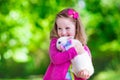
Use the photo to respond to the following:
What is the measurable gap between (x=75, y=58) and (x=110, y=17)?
4444 millimetres

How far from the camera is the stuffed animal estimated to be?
2.95 m

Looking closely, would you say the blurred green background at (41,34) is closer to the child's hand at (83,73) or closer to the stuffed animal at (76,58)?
the stuffed animal at (76,58)

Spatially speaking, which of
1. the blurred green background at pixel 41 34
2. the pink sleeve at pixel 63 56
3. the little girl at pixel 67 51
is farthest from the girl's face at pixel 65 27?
the blurred green background at pixel 41 34

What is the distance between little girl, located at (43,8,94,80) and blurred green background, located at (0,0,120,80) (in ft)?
12.5

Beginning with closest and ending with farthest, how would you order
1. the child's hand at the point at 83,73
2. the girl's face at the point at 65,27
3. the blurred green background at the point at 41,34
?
the child's hand at the point at 83,73
the girl's face at the point at 65,27
the blurred green background at the point at 41,34

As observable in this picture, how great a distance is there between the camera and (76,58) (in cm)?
296

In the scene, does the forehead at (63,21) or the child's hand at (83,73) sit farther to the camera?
the forehead at (63,21)

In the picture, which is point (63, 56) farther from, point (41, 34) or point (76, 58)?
point (41, 34)

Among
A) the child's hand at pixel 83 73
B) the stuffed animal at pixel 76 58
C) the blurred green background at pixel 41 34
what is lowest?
the blurred green background at pixel 41 34

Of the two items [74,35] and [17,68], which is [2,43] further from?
[74,35]

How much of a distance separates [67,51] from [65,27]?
172 mm

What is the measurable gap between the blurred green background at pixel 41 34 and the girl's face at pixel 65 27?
152 inches

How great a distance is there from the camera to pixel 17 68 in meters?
7.43

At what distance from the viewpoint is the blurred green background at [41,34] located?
7066 mm
